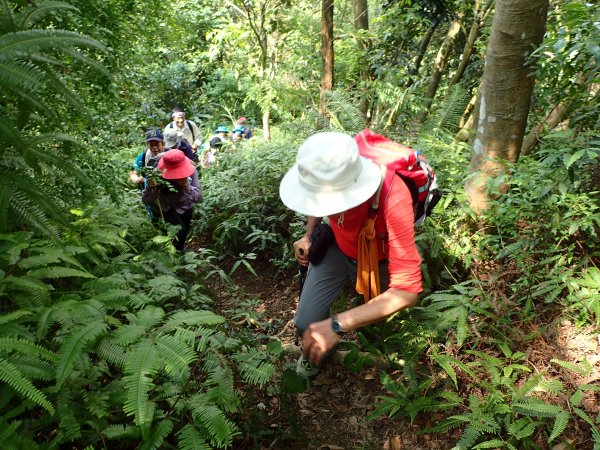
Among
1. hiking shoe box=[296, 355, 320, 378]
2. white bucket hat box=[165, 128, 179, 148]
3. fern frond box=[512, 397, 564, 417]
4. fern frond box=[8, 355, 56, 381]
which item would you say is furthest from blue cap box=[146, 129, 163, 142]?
fern frond box=[512, 397, 564, 417]

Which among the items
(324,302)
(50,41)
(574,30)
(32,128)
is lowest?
(324,302)

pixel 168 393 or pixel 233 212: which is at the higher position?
pixel 168 393

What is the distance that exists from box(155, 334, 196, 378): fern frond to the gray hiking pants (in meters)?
1.46

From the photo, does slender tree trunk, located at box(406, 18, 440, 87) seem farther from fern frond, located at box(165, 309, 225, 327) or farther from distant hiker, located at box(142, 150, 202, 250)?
fern frond, located at box(165, 309, 225, 327)

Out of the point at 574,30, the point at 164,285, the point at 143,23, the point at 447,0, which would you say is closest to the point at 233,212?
the point at 143,23

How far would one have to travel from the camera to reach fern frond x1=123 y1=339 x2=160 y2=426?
2.01 metres

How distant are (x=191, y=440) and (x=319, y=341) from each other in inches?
34.5

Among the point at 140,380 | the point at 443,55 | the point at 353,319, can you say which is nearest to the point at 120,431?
the point at 140,380

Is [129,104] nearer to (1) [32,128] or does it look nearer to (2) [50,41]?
(1) [32,128]

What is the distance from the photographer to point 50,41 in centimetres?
259

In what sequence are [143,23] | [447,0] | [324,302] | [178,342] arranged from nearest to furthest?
[178,342] < [324,302] < [143,23] < [447,0]

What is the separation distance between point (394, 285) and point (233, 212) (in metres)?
4.77

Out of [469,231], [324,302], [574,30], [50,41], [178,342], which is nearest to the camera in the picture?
[178,342]

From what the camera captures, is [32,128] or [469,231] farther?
[469,231]
